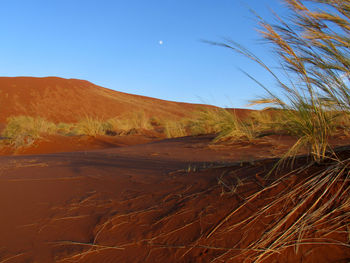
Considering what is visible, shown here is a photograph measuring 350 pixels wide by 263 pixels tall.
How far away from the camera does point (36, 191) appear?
2.93m

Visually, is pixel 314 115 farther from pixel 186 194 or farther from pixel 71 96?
pixel 71 96

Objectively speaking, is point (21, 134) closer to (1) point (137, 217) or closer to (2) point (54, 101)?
(1) point (137, 217)

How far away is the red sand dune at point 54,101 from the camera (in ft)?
111

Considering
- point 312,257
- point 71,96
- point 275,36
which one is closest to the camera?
point 312,257

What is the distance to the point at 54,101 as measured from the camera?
38.6 m

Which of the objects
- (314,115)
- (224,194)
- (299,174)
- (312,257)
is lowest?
(312,257)

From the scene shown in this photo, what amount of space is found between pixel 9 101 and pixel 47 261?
38.9 metres

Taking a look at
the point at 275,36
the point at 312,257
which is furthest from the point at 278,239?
the point at 275,36

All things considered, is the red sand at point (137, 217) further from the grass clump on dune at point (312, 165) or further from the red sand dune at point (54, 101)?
the red sand dune at point (54, 101)

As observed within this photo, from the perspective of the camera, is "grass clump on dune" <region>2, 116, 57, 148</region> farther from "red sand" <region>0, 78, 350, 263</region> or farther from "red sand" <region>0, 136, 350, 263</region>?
"red sand" <region>0, 136, 350, 263</region>

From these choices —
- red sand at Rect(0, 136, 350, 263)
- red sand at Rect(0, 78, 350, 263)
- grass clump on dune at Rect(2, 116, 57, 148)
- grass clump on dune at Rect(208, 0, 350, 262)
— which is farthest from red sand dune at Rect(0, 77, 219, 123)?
grass clump on dune at Rect(208, 0, 350, 262)

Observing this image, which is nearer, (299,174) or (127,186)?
(299,174)

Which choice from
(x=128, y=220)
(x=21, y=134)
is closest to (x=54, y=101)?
(x=21, y=134)

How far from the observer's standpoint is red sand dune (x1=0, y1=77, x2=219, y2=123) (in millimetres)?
33969
